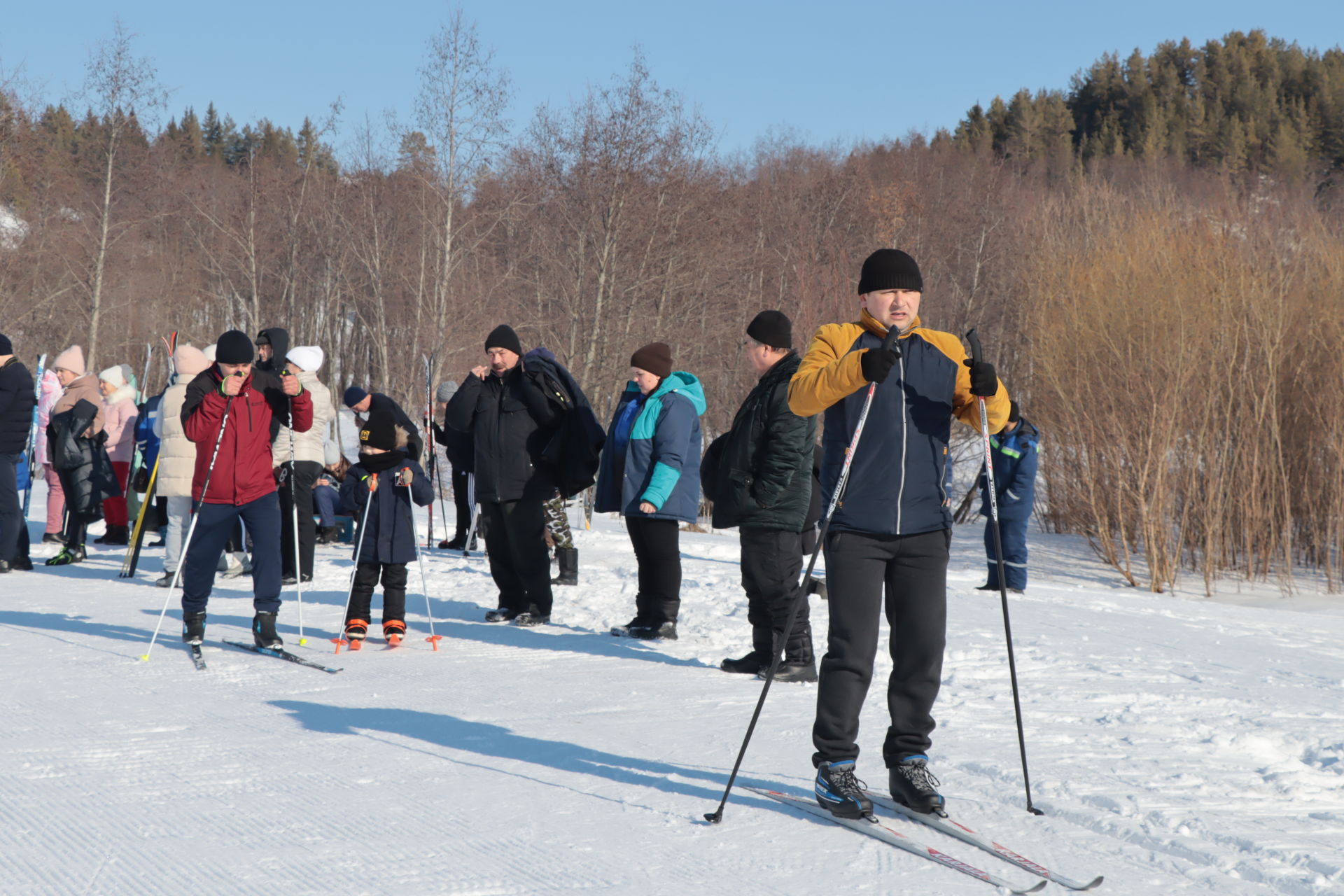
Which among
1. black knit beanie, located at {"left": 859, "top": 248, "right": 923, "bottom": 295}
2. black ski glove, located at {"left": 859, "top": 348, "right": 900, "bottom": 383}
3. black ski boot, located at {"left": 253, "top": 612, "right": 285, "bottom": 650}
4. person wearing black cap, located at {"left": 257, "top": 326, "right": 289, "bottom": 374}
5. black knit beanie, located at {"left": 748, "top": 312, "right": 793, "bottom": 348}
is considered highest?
person wearing black cap, located at {"left": 257, "top": 326, "right": 289, "bottom": 374}

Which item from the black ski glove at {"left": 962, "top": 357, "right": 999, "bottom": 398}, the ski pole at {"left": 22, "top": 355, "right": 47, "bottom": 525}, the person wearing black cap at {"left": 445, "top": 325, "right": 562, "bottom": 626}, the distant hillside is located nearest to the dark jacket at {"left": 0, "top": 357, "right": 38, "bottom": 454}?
the ski pole at {"left": 22, "top": 355, "right": 47, "bottom": 525}

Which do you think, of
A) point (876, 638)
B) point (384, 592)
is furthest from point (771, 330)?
point (384, 592)

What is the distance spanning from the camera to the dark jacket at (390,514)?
6.64 metres

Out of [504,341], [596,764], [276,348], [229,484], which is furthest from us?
[276,348]

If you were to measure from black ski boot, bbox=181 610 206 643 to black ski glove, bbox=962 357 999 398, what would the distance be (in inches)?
181

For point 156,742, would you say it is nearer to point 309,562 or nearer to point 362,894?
point 362,894

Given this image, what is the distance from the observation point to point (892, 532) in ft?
11.7

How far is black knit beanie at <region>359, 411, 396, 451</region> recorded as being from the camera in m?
6.61

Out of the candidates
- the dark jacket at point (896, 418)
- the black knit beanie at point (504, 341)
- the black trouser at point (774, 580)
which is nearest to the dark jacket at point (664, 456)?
the black knit beanie at point (504, 341)

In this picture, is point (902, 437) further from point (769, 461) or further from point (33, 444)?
point (33, 444)

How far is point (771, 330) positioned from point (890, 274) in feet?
6.42

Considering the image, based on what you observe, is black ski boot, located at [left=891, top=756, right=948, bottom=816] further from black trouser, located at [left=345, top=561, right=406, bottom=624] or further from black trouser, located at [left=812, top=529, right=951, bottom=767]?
black trouser, located at [left=345, top=561, right=406, bottom=624]

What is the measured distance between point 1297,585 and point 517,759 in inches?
440

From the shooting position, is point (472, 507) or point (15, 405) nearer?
point (15, 405)
